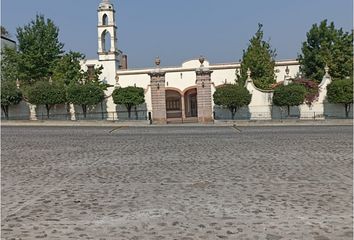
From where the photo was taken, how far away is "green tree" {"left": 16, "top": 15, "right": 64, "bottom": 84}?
1511 inches

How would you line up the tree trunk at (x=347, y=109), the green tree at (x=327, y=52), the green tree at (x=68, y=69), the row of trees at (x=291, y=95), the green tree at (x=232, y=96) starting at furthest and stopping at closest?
the green tree at (x=327, y=52) → the green tree at (x=68, y=69) → the green tree at (x=232, y=96) → the tree trunk at (x=347, y=109) → the row of trees at (x=291, y=95)

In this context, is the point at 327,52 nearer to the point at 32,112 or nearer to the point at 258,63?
the point at 258,63

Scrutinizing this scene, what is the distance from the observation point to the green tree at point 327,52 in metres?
37.5

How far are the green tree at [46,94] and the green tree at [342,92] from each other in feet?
65.3

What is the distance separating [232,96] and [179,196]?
24.2m

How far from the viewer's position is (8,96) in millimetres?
31391

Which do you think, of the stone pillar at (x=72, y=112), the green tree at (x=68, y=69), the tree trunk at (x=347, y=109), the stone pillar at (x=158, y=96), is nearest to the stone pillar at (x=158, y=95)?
the stone pillar at (x=158, y=96)

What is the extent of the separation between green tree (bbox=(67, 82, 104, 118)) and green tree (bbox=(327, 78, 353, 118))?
17134 millimetres

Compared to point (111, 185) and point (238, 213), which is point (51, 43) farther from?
point (238, 213)

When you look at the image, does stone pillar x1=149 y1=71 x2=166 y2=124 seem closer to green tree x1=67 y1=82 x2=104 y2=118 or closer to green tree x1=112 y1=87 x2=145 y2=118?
green tree x1=112 y1=87 x2=145 y2=118

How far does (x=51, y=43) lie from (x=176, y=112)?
48.4 ft

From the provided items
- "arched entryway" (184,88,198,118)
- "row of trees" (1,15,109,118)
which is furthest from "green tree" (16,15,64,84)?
"arched entryway" (184,88,198,118)

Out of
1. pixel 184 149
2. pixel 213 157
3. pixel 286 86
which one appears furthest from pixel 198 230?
pixel 286 86

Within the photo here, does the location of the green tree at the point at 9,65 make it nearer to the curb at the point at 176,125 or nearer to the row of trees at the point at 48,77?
the row of trees at the point at 48,77
